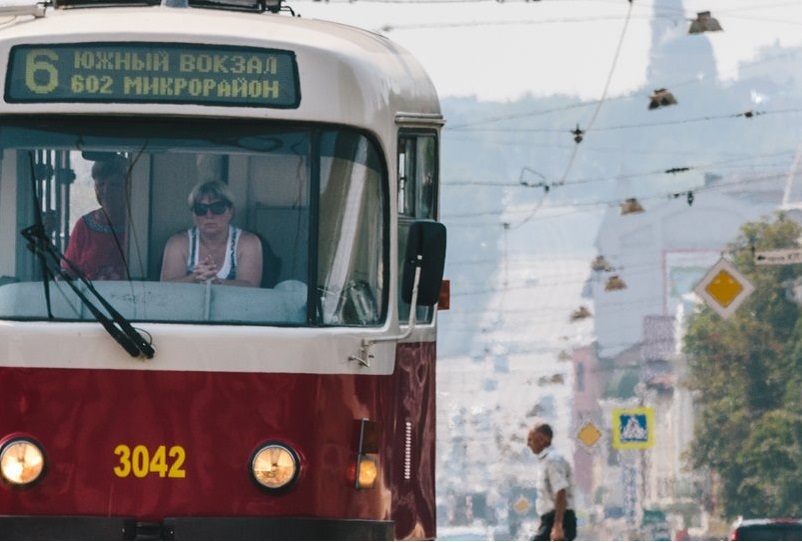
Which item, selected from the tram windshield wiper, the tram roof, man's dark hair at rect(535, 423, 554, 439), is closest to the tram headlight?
the tram windshield wiper

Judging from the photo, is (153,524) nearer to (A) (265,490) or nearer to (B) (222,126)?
(A) (265,490)

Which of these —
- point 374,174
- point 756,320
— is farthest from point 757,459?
point 374,174

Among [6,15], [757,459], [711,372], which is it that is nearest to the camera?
[6,15]

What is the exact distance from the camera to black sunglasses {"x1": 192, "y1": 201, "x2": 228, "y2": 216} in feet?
41.7

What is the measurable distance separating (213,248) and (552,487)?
7249 mm

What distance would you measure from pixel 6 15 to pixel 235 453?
7.64 feet

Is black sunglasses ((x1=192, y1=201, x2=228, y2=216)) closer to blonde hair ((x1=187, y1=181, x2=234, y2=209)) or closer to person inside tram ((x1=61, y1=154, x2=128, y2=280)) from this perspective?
blonde hair ((x1=187, y1=181, x2=234, y2=209))

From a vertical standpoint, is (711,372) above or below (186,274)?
above

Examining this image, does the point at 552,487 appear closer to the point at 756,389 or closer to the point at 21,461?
the point at 21,461

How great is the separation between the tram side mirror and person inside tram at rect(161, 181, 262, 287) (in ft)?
2.24

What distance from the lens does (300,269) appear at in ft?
41.6

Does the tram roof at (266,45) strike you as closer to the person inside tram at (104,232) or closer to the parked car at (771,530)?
the person inside tram at (104,232)

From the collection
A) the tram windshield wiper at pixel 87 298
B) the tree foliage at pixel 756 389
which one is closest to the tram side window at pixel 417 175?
the tram windshield wiper at pixel 87 298

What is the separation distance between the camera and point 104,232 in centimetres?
1262
